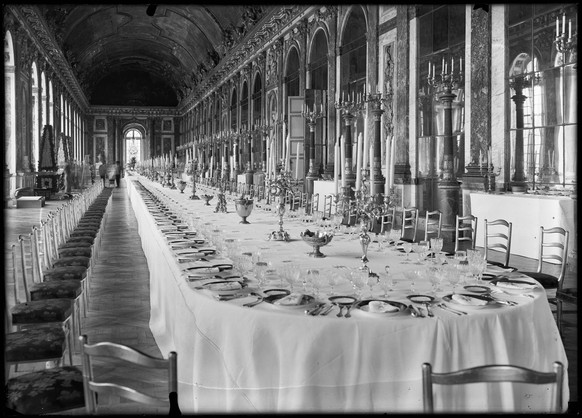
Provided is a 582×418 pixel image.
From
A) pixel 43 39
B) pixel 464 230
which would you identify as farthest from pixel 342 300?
pixel 43 39

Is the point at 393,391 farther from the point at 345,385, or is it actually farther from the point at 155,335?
the point at 155,335

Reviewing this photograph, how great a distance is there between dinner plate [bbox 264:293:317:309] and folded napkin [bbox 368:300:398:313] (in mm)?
278

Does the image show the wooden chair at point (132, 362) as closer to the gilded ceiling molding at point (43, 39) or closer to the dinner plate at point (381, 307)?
the dinner plate at point (381, 307)

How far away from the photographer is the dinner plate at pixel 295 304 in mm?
2910

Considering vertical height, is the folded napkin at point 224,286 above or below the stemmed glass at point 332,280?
below

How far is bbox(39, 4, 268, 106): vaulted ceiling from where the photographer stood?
80.1 ft

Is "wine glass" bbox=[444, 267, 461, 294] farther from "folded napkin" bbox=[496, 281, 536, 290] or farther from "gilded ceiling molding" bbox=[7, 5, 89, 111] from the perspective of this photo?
"gilded ceiling molding" bbox=[7, 5, 89, 111]

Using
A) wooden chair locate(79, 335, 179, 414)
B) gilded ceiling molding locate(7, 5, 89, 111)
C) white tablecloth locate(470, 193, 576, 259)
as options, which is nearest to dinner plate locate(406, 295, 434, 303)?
wooden chair locate(79, 335, 179, 414)

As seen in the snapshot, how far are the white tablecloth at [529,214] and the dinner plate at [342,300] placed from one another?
5270 millimetres

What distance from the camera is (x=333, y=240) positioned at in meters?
5.22

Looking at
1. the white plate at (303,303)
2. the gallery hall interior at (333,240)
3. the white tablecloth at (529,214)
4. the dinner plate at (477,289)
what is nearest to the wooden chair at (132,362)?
the gallery hall interior at (333,240)

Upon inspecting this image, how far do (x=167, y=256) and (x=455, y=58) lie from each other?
7688mm

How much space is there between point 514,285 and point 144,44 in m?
35.4

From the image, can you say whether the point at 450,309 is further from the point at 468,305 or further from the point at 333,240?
the point at 333,240
